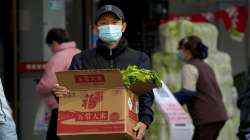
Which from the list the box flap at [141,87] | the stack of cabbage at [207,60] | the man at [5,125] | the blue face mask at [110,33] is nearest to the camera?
the man at [5,125]

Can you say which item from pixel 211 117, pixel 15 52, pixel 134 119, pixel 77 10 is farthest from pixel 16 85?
pixel 134 119

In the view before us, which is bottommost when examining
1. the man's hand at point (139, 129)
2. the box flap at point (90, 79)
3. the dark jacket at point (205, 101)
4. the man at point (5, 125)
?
the dark jacket at point (205, 101)

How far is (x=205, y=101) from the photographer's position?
8.73m

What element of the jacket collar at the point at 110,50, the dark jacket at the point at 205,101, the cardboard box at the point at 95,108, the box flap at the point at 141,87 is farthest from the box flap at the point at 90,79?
the dark jacket at the point at 205,101

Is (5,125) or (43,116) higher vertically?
(5,125)

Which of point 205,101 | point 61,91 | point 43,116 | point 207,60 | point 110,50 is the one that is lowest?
point 43,116

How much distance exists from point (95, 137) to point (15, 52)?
5263 mm

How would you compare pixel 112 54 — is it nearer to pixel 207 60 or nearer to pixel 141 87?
pixel 141 87

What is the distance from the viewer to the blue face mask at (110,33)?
5816 mm

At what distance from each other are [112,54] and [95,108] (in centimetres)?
59

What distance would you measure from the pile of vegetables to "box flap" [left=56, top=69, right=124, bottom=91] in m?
0.05

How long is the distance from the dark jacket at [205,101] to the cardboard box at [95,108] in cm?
→ 328

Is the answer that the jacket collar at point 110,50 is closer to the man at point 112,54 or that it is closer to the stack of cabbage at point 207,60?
the man at point 112,54

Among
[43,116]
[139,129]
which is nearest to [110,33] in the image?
[139,129]
